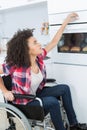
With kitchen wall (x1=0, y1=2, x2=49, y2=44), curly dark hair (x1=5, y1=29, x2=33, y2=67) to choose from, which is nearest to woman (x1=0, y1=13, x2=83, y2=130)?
curly dark hair (x1=5, y1=29, x2=33, y2=67)

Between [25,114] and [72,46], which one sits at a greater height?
[72,46]

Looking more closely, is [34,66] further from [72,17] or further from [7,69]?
[72,17]

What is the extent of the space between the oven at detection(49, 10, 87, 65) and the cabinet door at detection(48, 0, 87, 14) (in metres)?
0.04

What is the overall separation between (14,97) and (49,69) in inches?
25.0

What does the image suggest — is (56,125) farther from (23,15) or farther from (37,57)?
(23,15)

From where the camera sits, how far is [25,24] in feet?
10.1

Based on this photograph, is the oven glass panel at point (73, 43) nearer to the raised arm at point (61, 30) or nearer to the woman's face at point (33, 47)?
the raised arm at point (61, 30)

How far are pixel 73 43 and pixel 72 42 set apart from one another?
14mm

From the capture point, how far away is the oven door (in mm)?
2129

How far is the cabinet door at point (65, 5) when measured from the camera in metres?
2.03

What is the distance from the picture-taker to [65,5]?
6.95 feet

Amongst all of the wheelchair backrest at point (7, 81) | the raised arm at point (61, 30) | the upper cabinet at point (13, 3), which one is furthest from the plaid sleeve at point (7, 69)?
the upper cabinet at point (13, 3)

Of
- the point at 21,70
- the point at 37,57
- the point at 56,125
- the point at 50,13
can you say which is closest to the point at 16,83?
the point at 21,70

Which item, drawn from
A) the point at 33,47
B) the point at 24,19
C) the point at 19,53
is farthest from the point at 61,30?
the point at 24,19
